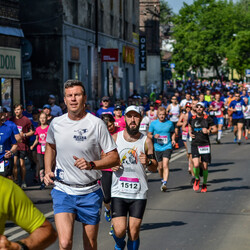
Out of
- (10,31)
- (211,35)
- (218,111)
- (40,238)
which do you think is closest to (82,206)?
(40,238)

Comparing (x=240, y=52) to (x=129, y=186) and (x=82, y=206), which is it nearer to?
(x=129, y=186)

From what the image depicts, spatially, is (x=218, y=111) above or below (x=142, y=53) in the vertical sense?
below

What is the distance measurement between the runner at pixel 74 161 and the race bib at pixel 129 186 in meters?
1.21

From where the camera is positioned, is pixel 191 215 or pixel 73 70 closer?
pixel 191 215

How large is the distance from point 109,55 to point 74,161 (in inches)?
1272

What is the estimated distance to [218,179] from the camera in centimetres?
1535

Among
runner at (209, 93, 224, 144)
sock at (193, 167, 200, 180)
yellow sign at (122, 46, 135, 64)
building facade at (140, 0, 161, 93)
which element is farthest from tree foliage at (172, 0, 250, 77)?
sock at (193, 167, 200, 180)

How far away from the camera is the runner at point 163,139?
13539 mm

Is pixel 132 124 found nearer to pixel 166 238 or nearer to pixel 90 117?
pixel 90 117

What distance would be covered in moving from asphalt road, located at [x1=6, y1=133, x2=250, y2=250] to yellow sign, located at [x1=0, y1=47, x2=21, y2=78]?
10.2 m

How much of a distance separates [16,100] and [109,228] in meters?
17.3

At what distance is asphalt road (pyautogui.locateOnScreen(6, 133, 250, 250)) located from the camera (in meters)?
8.73

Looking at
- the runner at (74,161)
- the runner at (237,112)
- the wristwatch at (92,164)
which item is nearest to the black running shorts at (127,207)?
the runner at (74,161)

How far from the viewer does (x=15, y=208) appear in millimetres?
3135
